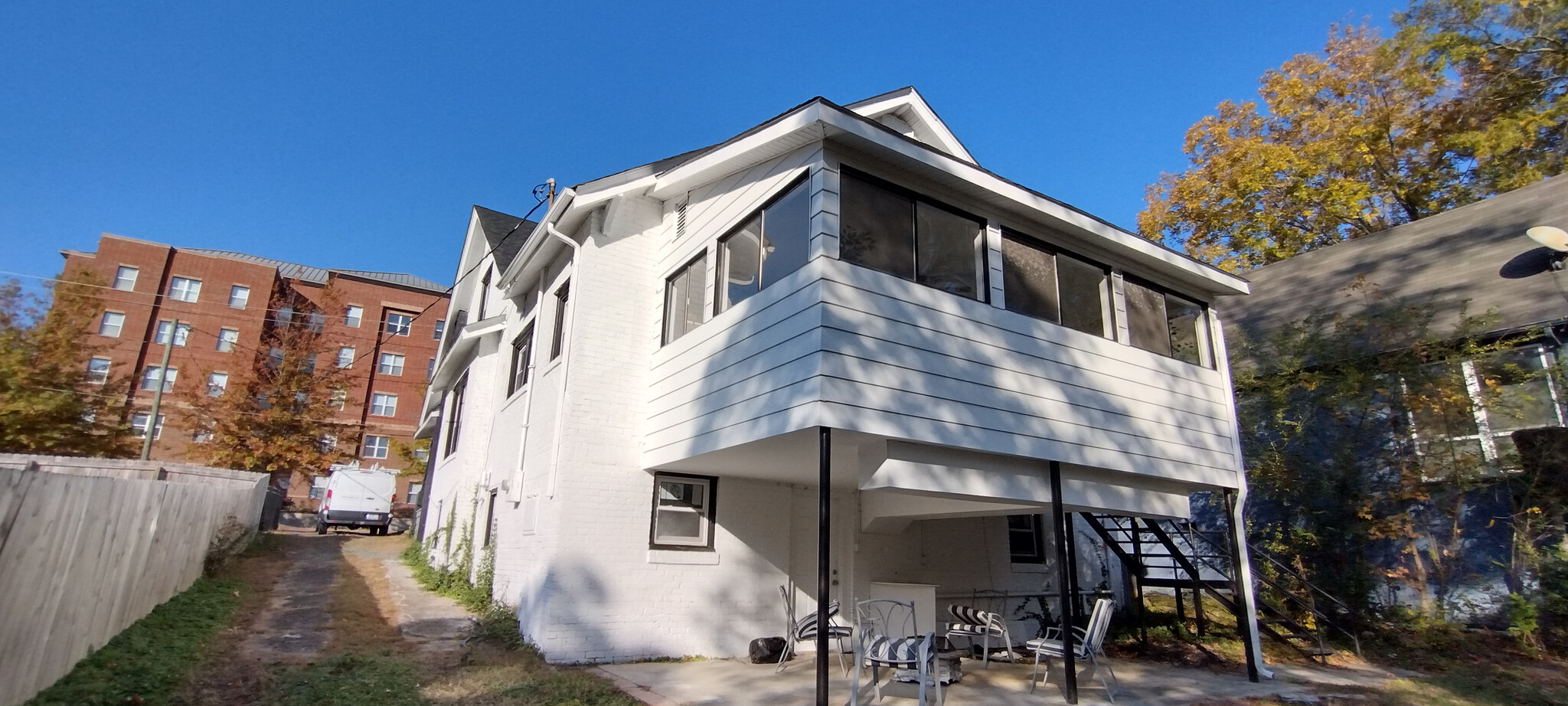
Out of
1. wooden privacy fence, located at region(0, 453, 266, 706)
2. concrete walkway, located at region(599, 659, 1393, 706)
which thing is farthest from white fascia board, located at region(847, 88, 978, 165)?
wooden privacy fence, located at region(0, 453, 266, 706)

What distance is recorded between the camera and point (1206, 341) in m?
9.98

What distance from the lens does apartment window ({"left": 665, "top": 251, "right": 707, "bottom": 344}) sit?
859 cm

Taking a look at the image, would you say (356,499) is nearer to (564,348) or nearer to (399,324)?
(564,348)

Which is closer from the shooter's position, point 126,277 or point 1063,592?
point 1063,592

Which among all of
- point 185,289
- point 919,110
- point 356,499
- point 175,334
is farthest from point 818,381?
point 185,289

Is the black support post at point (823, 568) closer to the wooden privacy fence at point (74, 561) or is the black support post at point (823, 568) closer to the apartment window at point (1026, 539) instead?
the wooden privacy fence at point (74, 561)

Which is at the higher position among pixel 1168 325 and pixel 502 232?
pixel 502 232

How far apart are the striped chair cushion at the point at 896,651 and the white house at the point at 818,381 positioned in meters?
1.24

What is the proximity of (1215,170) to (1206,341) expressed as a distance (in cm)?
1451

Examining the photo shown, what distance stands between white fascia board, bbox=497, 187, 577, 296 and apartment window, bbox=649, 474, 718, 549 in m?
3.45

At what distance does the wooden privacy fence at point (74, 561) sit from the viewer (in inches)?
A: 167

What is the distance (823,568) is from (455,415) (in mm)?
13845

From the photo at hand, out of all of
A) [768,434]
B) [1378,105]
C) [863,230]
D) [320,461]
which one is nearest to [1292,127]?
[1378,105]

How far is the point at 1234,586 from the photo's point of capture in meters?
8.99
